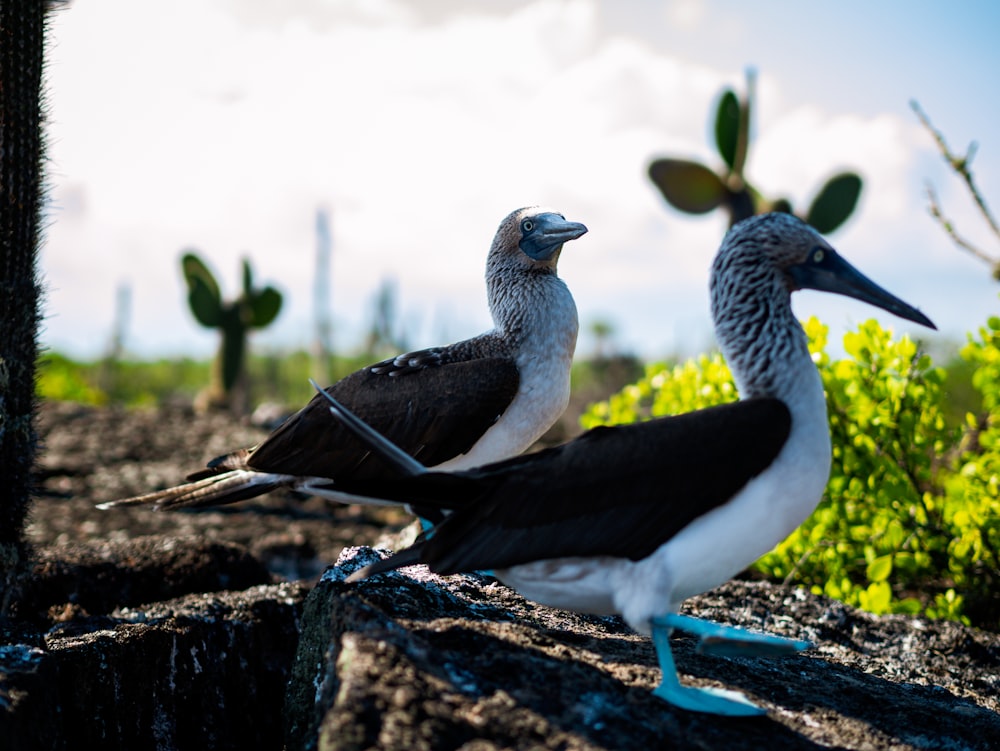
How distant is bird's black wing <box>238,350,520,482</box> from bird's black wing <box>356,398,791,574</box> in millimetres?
1307

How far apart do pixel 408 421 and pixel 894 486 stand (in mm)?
3006

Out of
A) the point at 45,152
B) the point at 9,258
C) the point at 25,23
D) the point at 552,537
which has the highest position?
the point at 25,23

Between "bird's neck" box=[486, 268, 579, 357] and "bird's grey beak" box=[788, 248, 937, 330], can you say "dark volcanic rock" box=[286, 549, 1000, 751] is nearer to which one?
"bird's neck" box=[486, 268, 579, 357]

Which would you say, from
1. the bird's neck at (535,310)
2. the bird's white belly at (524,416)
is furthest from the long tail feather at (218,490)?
the bird's neck at (535,310)

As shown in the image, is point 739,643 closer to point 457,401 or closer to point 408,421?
point 457,401

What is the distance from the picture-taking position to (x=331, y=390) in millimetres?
5195

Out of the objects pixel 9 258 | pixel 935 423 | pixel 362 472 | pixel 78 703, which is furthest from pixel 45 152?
pixel 935 423

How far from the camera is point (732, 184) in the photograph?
15.7 m

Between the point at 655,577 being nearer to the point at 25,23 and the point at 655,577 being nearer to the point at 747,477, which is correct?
the point at 747,477

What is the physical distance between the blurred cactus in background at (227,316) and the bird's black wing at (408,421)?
15.3 m

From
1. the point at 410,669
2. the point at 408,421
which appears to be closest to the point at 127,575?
the point at 408,421

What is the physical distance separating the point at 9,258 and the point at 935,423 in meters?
5.38

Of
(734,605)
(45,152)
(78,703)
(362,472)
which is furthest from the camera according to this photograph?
(734,605)

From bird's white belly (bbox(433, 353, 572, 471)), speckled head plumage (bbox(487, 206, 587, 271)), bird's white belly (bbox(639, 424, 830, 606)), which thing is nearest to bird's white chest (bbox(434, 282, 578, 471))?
bird's white belly (bbox(433, 353, 572, 471))
